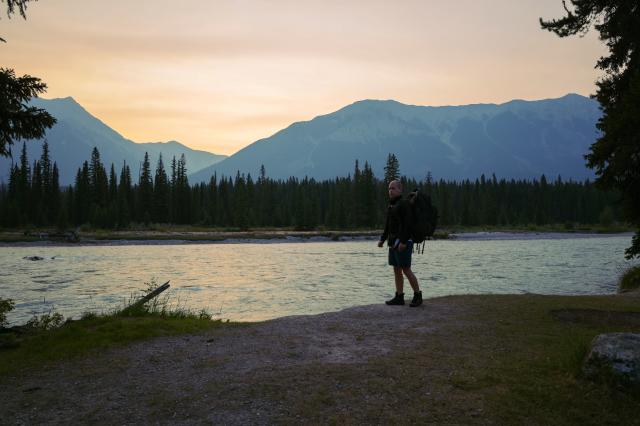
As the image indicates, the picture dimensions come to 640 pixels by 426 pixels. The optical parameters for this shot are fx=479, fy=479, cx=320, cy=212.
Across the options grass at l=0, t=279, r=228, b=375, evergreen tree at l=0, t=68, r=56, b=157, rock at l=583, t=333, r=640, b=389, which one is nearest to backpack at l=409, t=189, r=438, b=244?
grass at l=0, t=279, r=228, b=375

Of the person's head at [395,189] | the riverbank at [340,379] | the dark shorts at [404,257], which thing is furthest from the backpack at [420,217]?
the riverbank at [340,379]

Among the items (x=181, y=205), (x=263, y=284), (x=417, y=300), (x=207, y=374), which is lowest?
(x=263, y=284)

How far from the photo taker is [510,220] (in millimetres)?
144875

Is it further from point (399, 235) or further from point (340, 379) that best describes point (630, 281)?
point (340, 379)

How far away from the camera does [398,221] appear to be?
1189 centimetres

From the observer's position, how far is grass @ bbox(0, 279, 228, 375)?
327 inches

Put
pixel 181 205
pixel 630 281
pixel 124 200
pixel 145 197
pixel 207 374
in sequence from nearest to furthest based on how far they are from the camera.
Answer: pixel 207 374 < pixel 630 281 < pixel 124 200 < pixel 145 197 < pixel 181 205

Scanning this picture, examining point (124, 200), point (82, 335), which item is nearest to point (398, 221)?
point (82, 335)

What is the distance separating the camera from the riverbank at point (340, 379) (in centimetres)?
555

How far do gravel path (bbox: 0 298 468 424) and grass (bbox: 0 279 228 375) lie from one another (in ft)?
1.61

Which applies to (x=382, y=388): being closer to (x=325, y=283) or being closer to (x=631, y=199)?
(x=631, y=199)

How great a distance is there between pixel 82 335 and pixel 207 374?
3899 millimetres

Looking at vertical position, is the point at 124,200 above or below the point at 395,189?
above

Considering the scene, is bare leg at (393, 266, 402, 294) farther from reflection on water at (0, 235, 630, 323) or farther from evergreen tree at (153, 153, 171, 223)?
evergreen tree at (153, 153, 171, 223)
